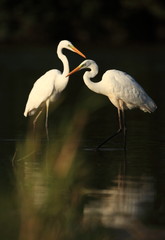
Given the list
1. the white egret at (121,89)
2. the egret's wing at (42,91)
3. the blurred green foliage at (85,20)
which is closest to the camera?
the white egret at (121,89)

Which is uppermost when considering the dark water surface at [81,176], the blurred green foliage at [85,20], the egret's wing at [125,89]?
the blurred green foliage at [85,20]

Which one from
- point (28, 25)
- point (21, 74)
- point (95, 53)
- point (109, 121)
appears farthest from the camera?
point (28, 25)

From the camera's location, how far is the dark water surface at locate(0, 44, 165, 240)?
6.15 m

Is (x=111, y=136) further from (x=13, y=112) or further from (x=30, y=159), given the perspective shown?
(x=13, y=112)

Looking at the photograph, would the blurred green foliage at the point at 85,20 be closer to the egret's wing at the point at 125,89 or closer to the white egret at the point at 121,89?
the white egret at the point at 121,89

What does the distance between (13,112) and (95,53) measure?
19654mm

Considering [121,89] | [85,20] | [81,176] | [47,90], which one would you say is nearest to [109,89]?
[121,89]

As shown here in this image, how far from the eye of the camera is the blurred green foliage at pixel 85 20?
4153cm

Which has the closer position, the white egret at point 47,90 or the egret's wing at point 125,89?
the egret's wing at point 125,89

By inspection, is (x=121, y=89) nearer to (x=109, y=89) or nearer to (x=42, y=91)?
(x=109, y=89)

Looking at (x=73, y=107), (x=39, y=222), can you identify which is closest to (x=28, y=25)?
(x=73, y=107)

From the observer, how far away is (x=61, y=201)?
25.0 feet

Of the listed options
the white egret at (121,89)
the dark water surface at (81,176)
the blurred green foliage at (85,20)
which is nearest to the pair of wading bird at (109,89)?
the white egret at (121,89)

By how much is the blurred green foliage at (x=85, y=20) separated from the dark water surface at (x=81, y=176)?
22927mm
